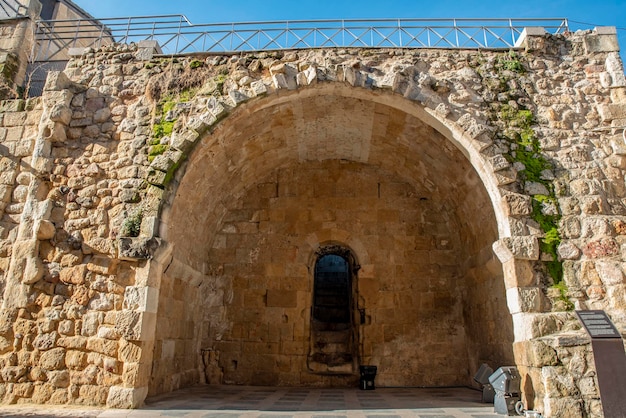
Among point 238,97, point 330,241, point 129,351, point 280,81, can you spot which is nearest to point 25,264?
point 129,351

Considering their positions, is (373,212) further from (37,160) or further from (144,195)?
Answer: (37,160)

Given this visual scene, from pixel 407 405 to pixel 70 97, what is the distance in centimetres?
685

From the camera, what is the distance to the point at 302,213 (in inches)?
347

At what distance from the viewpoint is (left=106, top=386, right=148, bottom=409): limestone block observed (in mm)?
5309

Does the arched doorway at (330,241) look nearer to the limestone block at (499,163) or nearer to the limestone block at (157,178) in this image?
the limestone block at (157,178)

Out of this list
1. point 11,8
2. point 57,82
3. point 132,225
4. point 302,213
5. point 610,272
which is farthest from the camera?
point 302,213

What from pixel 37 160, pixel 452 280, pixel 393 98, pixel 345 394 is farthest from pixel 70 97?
pixel 452 280

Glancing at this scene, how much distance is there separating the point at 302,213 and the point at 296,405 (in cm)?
392

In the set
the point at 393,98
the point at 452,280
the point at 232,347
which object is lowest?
the point at 232,347

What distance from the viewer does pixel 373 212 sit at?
28.7ft

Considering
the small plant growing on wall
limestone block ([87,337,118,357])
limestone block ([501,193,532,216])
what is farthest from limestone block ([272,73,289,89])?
limestone block ([87,337,118,357])

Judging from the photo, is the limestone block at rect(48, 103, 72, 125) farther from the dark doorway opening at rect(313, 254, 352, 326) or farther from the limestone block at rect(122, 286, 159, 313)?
the dark doorway opening at rect(313, 254, 352, 326)

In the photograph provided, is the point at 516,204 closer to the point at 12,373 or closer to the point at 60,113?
the point at 60,113

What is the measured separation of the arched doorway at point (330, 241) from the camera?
707cm
